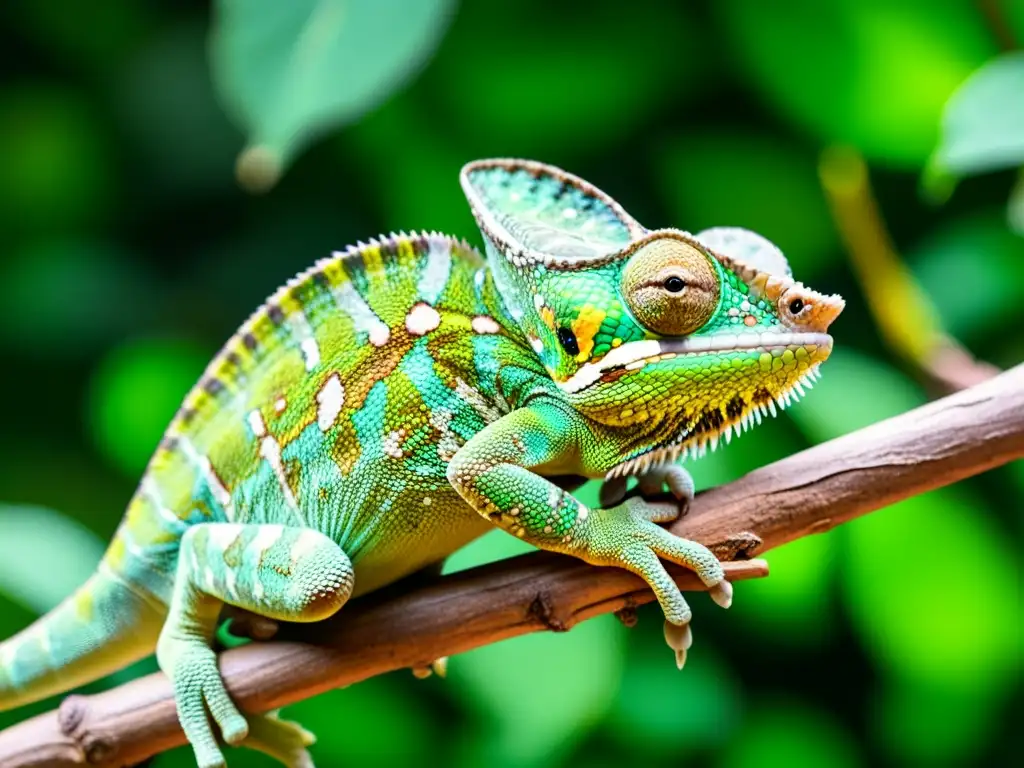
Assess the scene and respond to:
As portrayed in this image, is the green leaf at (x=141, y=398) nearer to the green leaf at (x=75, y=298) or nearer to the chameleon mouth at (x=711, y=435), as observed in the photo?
the green leaf at (x=75, y=298)

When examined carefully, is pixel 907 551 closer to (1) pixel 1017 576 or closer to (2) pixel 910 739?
(1) pixel 1017 576

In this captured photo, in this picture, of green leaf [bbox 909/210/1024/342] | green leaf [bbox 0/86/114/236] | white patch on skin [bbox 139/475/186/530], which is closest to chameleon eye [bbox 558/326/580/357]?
white patch on skin [bbox 139/475/186/530]

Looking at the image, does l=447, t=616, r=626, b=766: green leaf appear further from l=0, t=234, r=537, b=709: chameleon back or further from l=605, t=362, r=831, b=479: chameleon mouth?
l=605, t=362, r=831, b=479: chameleon mouth

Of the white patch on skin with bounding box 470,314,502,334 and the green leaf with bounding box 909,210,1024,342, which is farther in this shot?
the green leaf with bounding box 909,210,1024,342

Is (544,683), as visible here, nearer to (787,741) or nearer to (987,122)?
(787,741)

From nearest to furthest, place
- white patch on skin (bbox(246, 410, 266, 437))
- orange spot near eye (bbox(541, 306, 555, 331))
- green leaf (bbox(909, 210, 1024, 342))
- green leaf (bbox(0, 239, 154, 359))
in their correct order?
orange spot near eye (bbox(541, 306, 555, 331)), white patch on skin (bbox(246, 410, 266, 437)), green leaf (bbox(909, 210, 1024, 342)), green leaf (bbox(0, 239, 154, 359))

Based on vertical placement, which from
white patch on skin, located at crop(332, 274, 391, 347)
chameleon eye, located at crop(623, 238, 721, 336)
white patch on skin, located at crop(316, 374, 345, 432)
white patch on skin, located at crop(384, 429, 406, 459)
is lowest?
white patch on skin, located at crop(384, 429, 406, 459)

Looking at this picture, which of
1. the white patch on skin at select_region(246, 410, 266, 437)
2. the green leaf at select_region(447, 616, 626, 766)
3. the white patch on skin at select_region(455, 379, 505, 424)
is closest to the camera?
the white patch on skin at select_region(455, 379, 505, 424)

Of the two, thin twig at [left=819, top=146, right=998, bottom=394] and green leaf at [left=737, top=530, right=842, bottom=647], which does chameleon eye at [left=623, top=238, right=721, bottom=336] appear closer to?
green leaf at [left=737, top=530, right=842, bottom=647]

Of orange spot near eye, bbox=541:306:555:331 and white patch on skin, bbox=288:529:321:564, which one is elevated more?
orange spot near eye, bbox=541:306:555:331
